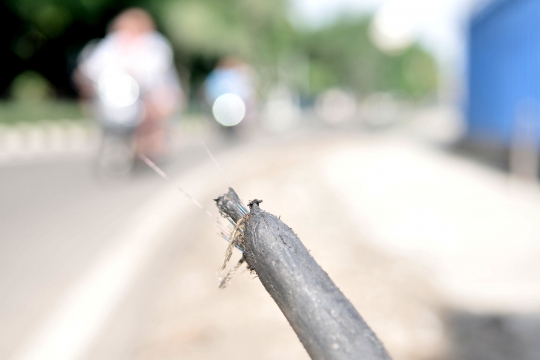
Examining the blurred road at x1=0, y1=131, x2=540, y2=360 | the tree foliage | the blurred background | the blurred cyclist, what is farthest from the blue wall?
the tree foliage

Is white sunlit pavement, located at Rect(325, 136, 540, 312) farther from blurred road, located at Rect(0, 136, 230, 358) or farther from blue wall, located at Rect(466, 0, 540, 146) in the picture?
blurred road, located at Rect(0, 136, 230, 358)

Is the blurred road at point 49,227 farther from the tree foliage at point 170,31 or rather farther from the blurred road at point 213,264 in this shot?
the tree foliage at point 170,31

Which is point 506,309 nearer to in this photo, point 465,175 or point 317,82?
point 465,175

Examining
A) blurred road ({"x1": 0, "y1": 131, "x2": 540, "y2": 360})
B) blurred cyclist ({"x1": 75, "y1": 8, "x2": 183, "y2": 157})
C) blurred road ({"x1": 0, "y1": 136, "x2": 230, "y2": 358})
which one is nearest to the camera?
blurred road ({"x1": 0, "y1": 131, "x2": 540, "y2": 360})

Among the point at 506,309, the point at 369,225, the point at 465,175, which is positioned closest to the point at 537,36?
the point at 465,175

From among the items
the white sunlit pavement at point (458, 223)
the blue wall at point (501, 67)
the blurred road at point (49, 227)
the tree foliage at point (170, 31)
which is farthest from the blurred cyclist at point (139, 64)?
the tree foliage at point (170, 31)

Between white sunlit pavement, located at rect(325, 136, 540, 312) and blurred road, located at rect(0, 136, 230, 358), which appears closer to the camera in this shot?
blurred road, located at rect(0, 136, 230, 358)
